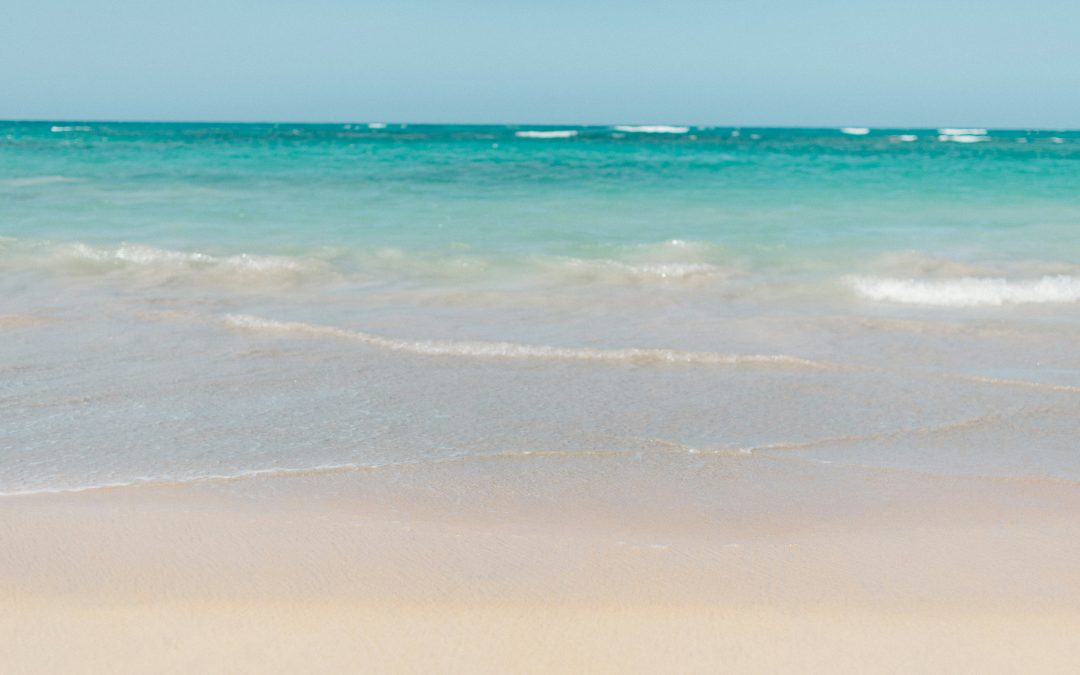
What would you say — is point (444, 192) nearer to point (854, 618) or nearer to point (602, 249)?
point (602, 249)

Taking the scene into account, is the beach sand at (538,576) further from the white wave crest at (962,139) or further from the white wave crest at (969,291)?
the white wave crest at (962,139)

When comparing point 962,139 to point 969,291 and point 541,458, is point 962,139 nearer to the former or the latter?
point 969,291

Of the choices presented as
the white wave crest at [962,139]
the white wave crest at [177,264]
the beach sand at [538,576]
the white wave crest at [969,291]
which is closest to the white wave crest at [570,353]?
the beach sand at [538,576]

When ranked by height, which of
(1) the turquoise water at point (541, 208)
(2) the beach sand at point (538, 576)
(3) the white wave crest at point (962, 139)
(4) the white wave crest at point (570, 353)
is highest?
(3) the white wave crest at point (962, 139)

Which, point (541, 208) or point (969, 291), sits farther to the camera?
point (541, 208)

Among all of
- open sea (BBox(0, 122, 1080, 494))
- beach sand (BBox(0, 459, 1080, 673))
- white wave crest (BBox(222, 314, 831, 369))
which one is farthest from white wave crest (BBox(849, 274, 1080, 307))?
beach sand (BBox(0, 459, 1080, 673))

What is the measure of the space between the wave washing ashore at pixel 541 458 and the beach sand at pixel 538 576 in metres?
0.01

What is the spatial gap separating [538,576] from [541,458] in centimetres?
130

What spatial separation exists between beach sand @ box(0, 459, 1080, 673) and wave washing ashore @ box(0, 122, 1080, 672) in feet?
0.04

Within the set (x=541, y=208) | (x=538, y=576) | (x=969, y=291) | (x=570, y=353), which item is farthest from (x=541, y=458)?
(x=541, y=208)

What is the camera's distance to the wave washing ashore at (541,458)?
2.96 metres

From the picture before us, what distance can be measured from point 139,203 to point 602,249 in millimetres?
8589

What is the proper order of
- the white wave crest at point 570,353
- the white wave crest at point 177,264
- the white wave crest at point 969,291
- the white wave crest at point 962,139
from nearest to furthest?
the white wave crest at point 570,353, the white wave crest at point 969,291, the white wave crest at point 177,264, the white wave crest at point 962,139

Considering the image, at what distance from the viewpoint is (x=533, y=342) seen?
689 centimetres
